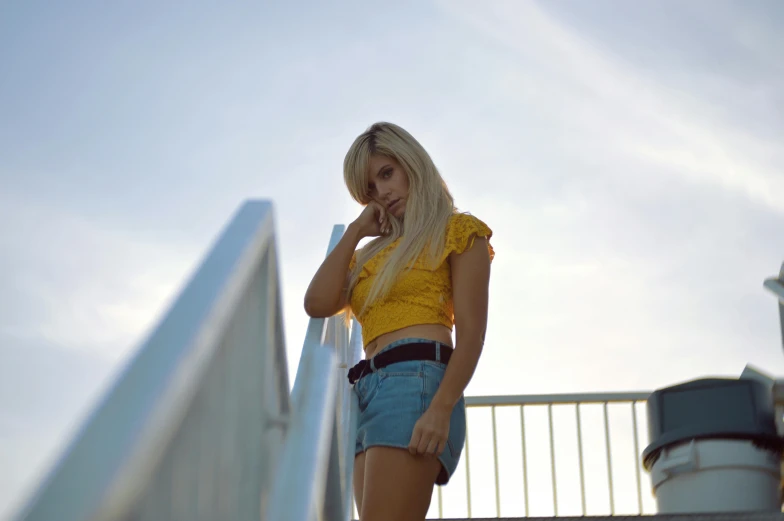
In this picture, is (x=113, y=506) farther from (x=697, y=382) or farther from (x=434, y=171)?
(x=697, y=382)

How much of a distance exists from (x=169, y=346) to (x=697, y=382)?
367cm

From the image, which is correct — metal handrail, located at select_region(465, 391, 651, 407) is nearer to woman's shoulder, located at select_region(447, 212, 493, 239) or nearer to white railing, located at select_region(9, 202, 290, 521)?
woman's shoulder, located at select_region(447, 212, 493, 239)

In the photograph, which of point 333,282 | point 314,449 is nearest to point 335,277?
point 333,282

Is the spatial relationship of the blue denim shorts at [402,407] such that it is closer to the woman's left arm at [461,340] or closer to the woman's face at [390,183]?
the woman's left arm at [461,340]

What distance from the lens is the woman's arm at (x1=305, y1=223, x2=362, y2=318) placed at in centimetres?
257

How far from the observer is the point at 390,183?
8.89ft

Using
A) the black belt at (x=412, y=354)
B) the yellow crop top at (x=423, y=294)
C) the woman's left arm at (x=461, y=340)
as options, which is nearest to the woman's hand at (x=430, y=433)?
the woman's left arm at (x=461, y=340)

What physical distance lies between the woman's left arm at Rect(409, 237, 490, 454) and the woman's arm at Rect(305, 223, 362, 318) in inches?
10.7

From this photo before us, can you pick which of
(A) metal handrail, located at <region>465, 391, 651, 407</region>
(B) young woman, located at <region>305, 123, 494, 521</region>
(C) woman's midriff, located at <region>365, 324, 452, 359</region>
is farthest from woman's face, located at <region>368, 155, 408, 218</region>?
(A) metal handrail, located at <region>465, 391, 651, 407</region>

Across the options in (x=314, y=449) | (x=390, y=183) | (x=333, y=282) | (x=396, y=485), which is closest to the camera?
(x=314, y=449)

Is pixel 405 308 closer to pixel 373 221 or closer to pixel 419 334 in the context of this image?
pixel 419 334

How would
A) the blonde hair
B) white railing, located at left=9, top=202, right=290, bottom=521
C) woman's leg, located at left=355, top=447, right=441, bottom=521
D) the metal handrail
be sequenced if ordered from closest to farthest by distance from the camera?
white railing, located at left=9, top=202, right=290, bottom=521
woman's leg, located at left=355, top=447, right=441, bottom=521
the blonde hair
the metal handrail

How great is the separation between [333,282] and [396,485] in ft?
1.93

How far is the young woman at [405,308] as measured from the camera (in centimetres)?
223
